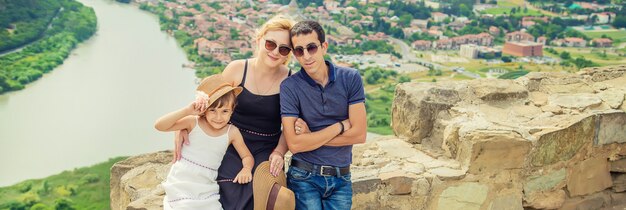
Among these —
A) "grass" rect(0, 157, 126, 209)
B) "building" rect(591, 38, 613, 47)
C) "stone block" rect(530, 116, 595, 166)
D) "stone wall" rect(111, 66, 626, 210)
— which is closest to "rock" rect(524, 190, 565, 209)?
"stone wall" rect(111, 66, 626, 210)

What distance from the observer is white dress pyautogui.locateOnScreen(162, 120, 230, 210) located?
5.22 ft

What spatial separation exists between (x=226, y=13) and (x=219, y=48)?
779 cm

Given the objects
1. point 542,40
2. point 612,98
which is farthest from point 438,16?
point 612,98

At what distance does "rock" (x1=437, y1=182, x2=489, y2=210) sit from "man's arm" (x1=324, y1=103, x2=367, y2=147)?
0.52 metres

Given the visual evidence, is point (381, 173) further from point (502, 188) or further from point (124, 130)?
point (124, 130)

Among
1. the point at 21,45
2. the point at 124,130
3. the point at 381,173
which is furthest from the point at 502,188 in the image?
the point at 21,45

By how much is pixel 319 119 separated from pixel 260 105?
0.49 ft

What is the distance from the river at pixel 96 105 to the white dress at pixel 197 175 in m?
14.7

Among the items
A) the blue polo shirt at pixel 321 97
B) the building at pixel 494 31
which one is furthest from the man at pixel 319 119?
the building at pixel 494 31

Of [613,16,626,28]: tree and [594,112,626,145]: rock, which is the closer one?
[594,112,626,145]: rock

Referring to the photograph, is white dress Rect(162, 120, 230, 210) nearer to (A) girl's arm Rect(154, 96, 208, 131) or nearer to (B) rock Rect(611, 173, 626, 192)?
(A) girl's arm Rect(154, 96, 208, 131)

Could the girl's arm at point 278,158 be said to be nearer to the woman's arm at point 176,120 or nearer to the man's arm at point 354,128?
the man's arm at point 354,128

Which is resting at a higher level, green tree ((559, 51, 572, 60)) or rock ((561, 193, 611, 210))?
rock ((561, 193, 611, 210))

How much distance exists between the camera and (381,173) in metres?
2.04
